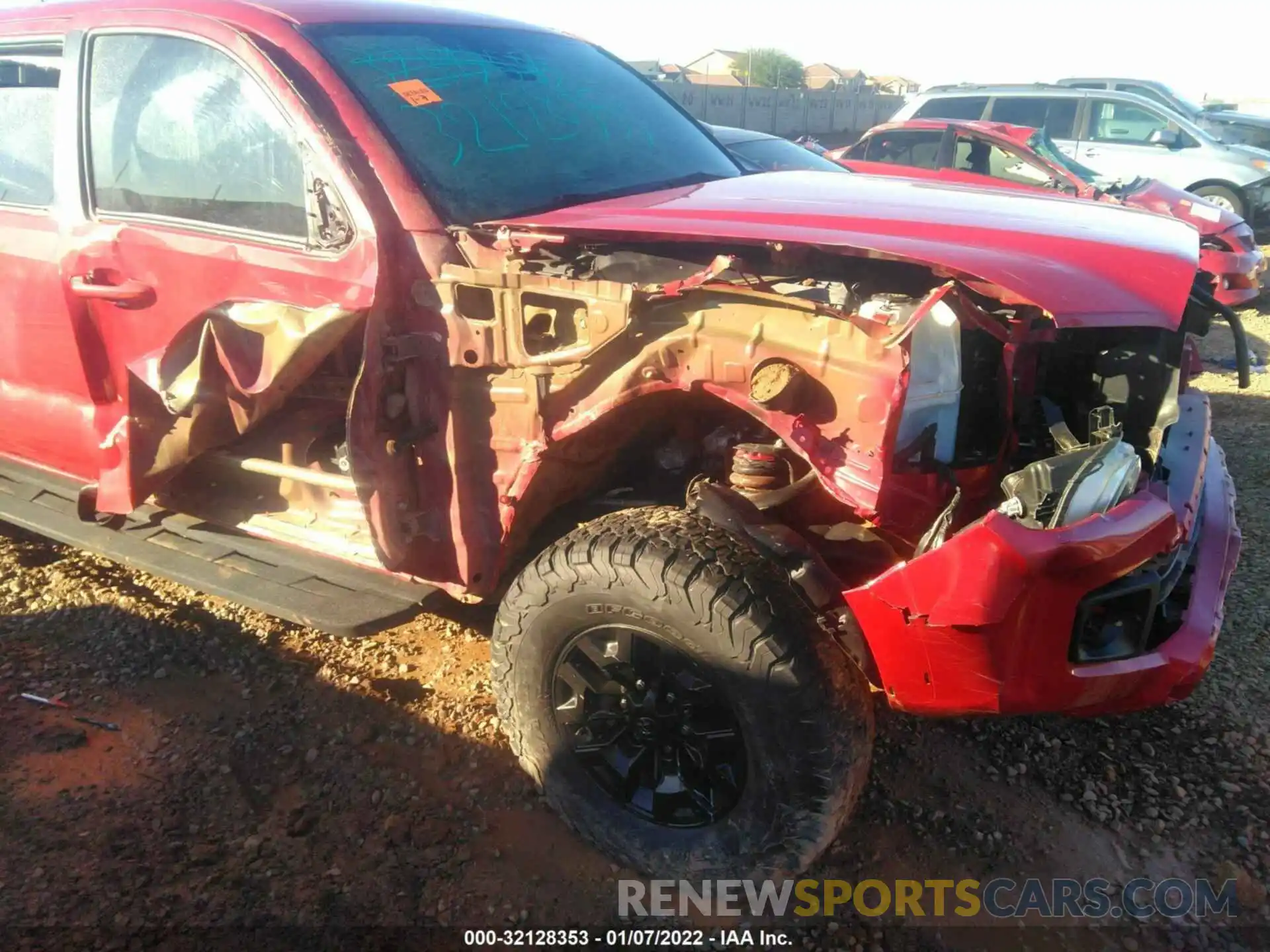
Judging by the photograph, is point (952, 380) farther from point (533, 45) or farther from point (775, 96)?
point (775, 96)

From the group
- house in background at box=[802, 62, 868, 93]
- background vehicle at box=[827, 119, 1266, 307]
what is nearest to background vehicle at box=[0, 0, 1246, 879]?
background vehicle at box=[827, 119, 1266, 307]

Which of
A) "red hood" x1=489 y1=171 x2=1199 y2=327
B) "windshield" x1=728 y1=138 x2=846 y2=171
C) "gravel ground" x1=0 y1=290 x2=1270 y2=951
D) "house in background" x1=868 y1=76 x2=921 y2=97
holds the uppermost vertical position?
"house in background" x1=868 y1=76 x2=921 y2=97

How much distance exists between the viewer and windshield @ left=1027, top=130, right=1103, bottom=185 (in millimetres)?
7891

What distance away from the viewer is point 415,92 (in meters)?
2.74

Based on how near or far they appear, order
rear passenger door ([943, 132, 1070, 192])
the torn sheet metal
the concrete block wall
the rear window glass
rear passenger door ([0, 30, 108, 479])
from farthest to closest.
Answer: the concrete block wall → the rear window glass → rear passenger door ([943, 132, 1070, 192]) → rear passenger door ([0, 30, 108, 479]) → the torn sheet metal

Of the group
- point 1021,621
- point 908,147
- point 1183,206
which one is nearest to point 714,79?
point 908,147

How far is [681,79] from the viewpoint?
26797 millimetres

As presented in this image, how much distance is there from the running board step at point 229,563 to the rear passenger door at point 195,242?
0.24m

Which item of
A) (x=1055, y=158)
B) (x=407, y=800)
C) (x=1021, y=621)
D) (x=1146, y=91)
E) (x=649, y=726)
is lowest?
(x=407, y=800)

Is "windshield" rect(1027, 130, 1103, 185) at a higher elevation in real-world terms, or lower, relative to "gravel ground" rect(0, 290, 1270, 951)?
higher

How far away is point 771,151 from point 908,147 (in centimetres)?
499

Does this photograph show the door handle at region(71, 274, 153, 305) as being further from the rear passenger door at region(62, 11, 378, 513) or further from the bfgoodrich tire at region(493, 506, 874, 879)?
the bfgoodrich tire at region(493, 506, 874, 879)

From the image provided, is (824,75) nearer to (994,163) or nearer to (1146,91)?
(1146,91)

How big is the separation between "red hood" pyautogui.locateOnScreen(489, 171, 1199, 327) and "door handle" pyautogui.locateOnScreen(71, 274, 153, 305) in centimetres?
124
